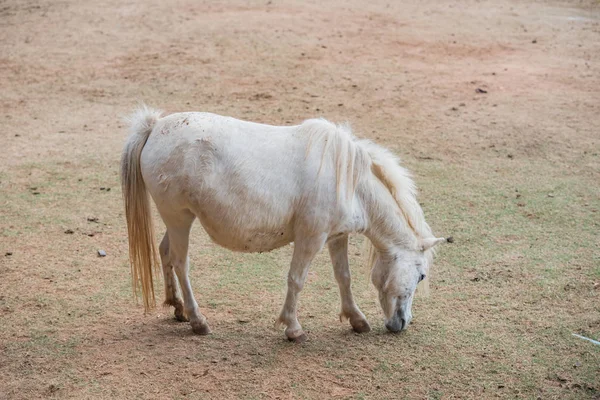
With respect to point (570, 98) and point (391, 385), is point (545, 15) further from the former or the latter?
point (391, 385)

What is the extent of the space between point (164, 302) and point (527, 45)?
867 cm

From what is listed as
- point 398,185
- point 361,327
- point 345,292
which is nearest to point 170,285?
point 345,292

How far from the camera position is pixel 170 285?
4539 mm

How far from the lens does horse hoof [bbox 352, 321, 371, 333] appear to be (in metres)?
4.51

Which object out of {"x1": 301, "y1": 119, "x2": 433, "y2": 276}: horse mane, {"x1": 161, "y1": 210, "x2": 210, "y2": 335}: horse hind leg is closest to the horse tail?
{"x1": 161, "y1": 210, "x2": 210, "y2": 335}: horse hind leg

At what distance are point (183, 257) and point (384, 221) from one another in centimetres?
126

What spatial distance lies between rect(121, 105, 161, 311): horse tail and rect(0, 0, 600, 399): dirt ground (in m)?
0.45

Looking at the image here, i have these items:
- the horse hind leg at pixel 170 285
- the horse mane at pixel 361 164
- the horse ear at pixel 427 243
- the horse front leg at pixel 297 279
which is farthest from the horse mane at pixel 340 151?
the horse hind leg at pixel 170 285

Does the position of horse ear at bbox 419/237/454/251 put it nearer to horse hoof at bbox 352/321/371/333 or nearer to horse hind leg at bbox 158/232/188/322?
horse hoof at bbox 352/321/371/333

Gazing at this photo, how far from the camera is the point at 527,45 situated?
11.2m

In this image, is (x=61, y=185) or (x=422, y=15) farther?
(x=422, y=15)

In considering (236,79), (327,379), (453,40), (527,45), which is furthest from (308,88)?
(327,379)

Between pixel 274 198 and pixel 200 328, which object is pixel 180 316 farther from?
pixel 274 198

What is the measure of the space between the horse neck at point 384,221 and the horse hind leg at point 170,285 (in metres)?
1.29
